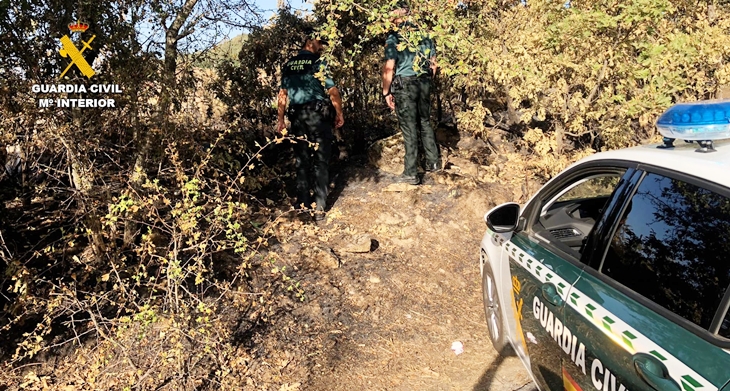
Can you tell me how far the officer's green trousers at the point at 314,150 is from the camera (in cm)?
531

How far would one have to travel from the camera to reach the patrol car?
5.05 feet

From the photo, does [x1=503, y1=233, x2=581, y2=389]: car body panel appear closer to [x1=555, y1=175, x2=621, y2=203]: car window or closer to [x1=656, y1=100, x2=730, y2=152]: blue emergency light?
[x1=555, y1=175, x2=621, y2=203]: car window

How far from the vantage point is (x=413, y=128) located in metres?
5.89

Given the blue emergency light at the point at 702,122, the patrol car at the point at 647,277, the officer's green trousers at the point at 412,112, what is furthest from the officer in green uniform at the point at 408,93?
the blue emergency light at the point at 702,122

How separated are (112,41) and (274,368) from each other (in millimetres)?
2735

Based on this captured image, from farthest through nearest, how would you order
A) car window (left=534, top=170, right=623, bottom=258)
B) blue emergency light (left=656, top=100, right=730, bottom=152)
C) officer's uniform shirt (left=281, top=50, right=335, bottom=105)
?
officer's uniform shirt (left=281, top=50, right=335, bottom=105) < car window (left=534, top=170, right=623, bottom=258) < blue emergency light (left=656, top=100, right=730, bottom=152)

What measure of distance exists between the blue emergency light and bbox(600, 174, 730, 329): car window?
0.59ft

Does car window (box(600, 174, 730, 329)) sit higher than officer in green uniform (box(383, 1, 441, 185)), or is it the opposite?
officer in green uniform (box(383, 1, 441, 185))

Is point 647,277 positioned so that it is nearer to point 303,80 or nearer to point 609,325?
point 609,325

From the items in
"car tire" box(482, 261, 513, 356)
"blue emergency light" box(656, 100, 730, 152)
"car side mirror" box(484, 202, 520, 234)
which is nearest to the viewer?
"blue emergency light" box(656, 100, 730, 152)

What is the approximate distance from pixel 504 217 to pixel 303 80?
9.99 feet

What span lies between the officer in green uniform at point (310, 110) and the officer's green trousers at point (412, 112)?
0.83 m

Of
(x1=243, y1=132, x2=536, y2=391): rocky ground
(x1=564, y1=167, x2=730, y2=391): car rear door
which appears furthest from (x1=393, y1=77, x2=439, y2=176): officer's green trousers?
(x1=564, y1=167, x2=730, y2=391): car rear door

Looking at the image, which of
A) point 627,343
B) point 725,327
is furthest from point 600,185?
point 725,327
